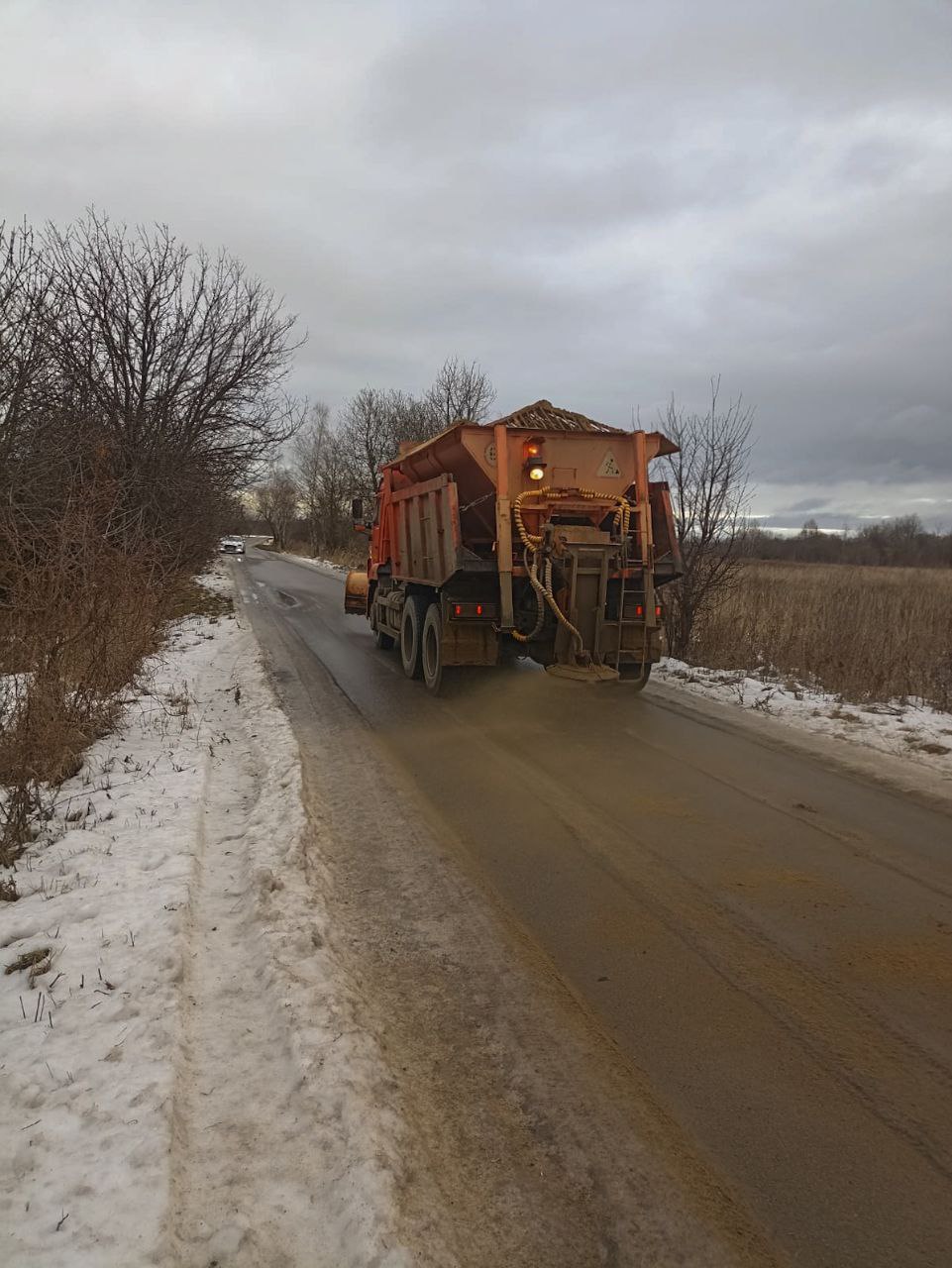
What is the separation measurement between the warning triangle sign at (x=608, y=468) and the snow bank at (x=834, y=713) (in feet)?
9.63

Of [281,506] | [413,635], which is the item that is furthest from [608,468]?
[281,506]

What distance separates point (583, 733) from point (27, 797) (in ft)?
15.1

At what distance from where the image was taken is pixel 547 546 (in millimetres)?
8094

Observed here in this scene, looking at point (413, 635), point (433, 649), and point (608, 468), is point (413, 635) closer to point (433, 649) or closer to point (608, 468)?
point (433, 649)

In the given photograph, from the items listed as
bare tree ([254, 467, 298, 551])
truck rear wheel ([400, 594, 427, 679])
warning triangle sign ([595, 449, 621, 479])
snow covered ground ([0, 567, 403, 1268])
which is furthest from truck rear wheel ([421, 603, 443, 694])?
bare tree ([254, 467, 298, 551])

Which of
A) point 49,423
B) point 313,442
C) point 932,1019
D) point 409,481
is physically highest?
point 313,442

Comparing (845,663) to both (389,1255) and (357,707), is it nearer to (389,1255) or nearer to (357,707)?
(357,707)

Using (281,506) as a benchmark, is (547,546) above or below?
below

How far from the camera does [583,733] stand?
23.6 feet

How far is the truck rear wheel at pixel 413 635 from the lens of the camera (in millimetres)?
9688

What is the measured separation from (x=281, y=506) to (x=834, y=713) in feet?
220

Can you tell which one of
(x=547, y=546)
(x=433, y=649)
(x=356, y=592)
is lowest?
(x=433, y=649)

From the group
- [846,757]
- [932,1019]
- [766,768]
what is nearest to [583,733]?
[766,768]

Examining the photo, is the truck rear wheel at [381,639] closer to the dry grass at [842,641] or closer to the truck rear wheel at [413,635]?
the truck rear wheel at [413,635]
